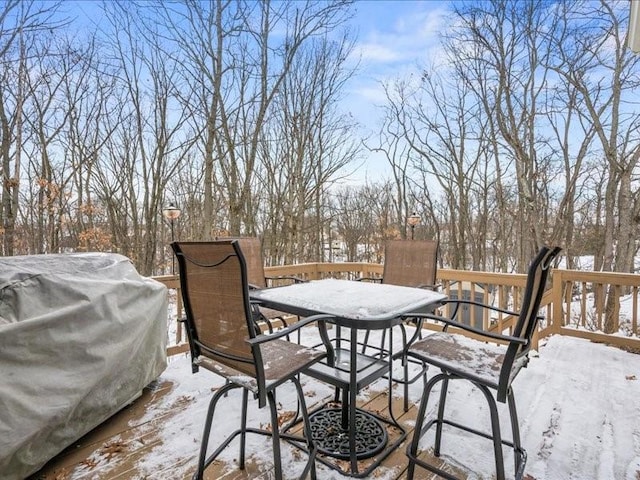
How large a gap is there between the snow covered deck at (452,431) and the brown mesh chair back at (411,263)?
0.95m

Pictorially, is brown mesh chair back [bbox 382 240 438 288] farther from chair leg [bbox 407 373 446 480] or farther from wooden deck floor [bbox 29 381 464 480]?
chair leg [bbox 407 373 446 480]

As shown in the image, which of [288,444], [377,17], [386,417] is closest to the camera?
[288,444]

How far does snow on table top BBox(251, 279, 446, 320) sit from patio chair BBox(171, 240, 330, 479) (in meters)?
0.23

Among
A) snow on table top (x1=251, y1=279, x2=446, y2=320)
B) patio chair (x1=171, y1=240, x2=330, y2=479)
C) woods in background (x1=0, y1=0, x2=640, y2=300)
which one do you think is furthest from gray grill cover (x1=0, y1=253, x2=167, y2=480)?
woods in background (x1=0, y1=0, x2=640, y2=300)

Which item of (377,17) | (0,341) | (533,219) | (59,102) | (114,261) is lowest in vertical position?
(0,341)

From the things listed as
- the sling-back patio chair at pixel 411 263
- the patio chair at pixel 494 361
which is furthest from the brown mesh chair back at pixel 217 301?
the sling-back patio chair at pixel 411 263

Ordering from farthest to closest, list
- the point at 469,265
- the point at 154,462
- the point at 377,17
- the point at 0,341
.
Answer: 1. the point at 469,265
2. the point at 377,17
3. the point at 154,462
4. the point at 0,341

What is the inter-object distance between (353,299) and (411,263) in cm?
138

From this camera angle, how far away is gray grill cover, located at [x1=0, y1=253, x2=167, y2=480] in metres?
1.62

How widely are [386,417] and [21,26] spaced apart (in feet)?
23.4

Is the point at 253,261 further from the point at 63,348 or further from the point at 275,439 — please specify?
the point at 275,439

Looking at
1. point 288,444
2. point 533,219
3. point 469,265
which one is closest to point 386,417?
point 288,444

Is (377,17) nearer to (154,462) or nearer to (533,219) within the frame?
(533,219)

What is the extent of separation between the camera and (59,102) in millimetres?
7367
